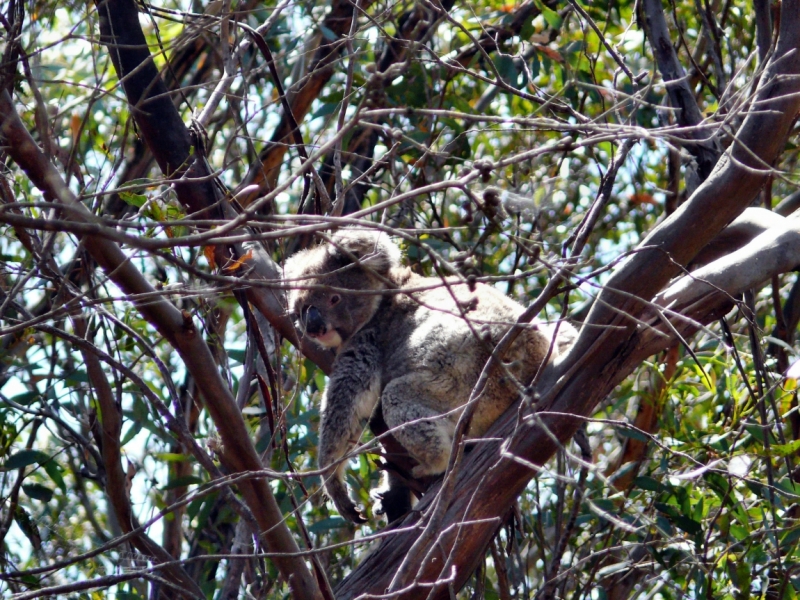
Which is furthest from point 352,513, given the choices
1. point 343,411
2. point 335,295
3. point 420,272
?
point 420,272

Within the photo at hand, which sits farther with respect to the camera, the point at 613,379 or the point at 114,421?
the point at 114,421

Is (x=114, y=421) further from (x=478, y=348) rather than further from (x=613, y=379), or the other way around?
(x=613, y=379)

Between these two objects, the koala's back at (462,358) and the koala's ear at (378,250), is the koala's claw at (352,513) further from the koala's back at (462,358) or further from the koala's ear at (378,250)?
the koala's ear at (378,250)

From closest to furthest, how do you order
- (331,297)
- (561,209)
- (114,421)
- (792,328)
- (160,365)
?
(160,365), (114,421), (331,297), (792,328), (561,209)

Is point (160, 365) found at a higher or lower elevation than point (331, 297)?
lower

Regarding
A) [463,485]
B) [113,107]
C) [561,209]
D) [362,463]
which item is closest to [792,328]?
[561,209]

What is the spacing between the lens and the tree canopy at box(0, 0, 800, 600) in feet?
6.37

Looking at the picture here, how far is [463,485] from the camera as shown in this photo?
2.49 meters

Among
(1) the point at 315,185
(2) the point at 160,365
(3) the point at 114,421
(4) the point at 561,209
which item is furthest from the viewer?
(4) the point at 561,209

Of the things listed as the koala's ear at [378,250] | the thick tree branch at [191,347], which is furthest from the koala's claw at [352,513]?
the koala's ear at [378,250]

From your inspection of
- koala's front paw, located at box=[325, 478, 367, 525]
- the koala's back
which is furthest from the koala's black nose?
koala's front paw, located at box=[325, 478, 367, 525]

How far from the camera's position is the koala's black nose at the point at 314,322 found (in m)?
3.55

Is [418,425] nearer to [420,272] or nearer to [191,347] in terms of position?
[191,347]

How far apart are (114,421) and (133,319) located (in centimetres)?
107
